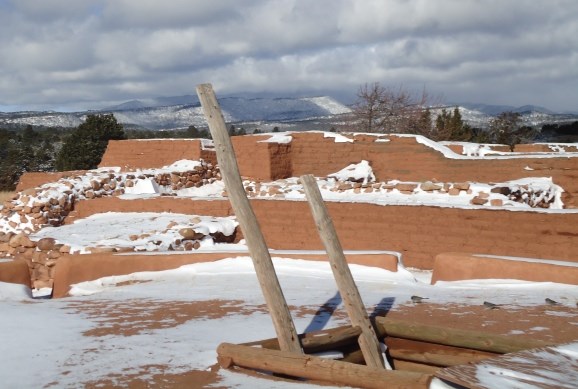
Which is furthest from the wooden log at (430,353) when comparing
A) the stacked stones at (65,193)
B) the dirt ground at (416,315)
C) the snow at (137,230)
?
the stacked stones at (65,193)

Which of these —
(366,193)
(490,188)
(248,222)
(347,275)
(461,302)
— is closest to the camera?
(248,222)

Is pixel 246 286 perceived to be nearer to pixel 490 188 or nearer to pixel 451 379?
pixel 451 379

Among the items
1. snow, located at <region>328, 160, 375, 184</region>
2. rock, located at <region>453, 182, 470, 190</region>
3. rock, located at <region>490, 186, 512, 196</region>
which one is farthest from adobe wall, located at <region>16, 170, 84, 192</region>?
rock, located at <region>490, 186, 512, 196</region>

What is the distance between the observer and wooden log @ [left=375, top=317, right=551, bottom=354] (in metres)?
4.45

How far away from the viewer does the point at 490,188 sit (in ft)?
41.3

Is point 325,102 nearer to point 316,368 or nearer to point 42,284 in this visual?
point 42,284

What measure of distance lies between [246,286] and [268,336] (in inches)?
91.9

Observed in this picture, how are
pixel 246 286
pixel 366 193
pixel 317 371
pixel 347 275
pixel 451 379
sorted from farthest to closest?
1. pixel 366 193
2. pixel 246 286
3. pixel 347 275
4. pixel 317 371
5. pixel 451 379

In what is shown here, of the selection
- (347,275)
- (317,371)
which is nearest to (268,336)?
(347,275)

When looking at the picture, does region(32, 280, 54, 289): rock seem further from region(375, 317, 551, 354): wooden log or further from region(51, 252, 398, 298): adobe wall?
region(375, 317, 551, 354): wooden log

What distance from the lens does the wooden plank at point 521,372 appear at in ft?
10.00

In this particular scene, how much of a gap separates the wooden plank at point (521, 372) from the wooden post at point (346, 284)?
4.37 ft

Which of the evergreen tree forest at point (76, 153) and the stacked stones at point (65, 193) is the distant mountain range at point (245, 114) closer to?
the evergreen tree forest at point (76, 153)

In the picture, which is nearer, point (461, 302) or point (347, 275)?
point (347, 275)
